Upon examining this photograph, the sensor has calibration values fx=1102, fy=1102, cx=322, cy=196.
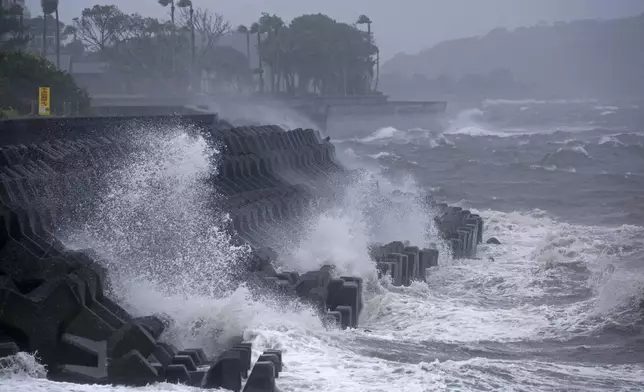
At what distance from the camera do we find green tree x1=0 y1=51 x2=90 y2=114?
92.7ft

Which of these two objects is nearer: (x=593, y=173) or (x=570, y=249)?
(x=570, y=249)

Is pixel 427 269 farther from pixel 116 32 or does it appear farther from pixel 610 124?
pixel 610 124

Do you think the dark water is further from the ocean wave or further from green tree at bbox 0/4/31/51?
green tree at bbox 0/4/31/51

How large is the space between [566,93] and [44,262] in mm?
166397

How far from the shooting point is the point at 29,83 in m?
29.7

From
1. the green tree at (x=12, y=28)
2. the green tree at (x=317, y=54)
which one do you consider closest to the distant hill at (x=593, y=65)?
the green tree at (x=317, y=54)

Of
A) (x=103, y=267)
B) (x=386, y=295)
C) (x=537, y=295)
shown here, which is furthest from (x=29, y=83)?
(x=103, y=267)

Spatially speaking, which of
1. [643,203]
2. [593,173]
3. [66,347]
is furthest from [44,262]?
[593,173]

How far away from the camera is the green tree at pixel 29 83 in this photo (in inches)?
1112

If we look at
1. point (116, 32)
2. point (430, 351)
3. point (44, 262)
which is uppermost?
point (116, 32)

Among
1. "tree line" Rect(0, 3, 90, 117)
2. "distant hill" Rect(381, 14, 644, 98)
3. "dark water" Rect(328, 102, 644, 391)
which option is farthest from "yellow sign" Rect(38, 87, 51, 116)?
"distant hill" Rect(381, 14, 644, 98)

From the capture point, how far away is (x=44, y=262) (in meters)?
11.9

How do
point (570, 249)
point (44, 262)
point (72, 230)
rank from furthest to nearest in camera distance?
point (570, 249) → point (72, 230) → point (44, 262)

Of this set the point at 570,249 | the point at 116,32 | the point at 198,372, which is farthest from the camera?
the point at 116,32
